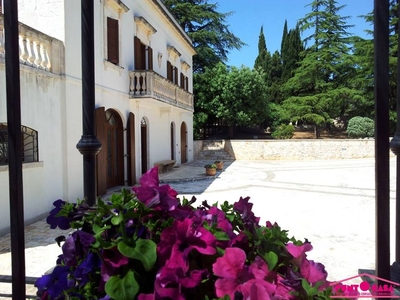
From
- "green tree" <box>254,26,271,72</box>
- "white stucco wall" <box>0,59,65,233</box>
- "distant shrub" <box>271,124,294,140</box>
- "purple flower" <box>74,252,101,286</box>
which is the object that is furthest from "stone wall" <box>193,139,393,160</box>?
"purple flower" <box>74,252,101,286</box>

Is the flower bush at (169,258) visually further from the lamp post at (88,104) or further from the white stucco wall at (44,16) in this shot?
the white stucco wall at (44,16)

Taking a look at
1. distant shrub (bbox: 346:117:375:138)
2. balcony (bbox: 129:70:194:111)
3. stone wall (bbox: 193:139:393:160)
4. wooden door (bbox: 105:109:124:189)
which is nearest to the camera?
wooden door (bbox: 105:109:124:189)

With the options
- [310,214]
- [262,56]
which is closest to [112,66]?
[310,214]

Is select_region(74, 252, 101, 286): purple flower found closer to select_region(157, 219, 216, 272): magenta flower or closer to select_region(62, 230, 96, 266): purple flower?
select_region(62, 230, 96, 266): purple flower

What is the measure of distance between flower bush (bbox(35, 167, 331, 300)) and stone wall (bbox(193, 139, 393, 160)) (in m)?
23.2

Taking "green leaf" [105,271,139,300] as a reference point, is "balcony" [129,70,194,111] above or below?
above

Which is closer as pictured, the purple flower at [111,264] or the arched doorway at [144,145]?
the purple flower at [111,264]

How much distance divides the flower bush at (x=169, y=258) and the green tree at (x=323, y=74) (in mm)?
31502

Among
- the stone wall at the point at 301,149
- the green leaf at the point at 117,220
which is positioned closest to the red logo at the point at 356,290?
the green leaf at the point at 117,220

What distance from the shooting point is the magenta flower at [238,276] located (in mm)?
750

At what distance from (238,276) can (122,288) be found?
0.29m

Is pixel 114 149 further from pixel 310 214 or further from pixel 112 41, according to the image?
pixel 310 214

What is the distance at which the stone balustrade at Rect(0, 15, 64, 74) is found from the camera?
21.5ft

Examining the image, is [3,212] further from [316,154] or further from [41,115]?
[316,154]
